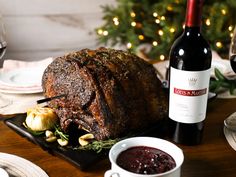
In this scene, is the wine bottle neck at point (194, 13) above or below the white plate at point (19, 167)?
above

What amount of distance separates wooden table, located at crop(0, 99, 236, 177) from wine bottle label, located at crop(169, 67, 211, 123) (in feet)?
0.31

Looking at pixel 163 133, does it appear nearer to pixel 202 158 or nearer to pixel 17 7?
pixel 202 158

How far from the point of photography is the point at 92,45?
2980 mm

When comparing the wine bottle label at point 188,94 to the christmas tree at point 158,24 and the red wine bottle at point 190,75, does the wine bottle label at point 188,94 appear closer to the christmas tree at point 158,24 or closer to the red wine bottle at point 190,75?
the red wine bottle at point 190,75

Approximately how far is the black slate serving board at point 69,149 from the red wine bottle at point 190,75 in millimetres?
113

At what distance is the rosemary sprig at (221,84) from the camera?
52.3 inches

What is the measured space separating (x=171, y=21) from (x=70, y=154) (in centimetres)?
181

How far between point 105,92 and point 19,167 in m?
0.29

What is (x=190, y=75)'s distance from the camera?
0.92m

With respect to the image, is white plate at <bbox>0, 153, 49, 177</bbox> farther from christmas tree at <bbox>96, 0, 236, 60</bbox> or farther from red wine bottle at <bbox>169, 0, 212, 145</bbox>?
christmas tree at <bbox>96, 0, 236, 60</bbox>

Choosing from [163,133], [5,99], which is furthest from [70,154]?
[5,99]

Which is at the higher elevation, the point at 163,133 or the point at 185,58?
the point at 185,58

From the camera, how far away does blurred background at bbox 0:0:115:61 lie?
8.74 feet

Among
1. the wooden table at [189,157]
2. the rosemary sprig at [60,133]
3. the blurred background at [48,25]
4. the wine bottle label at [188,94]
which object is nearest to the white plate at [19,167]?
the wooden table at [189,157]
